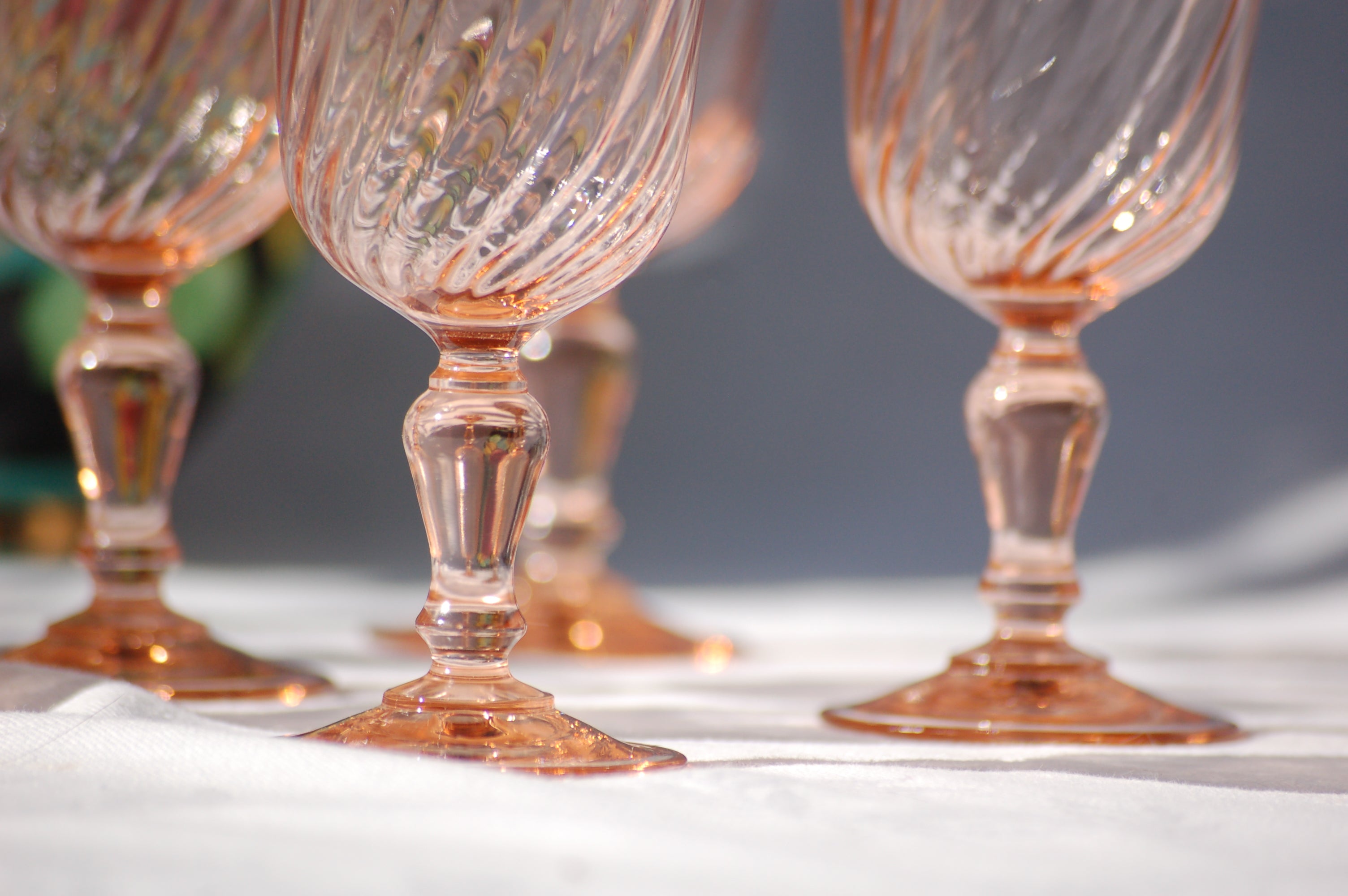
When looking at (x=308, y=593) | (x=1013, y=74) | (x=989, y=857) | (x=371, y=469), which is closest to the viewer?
(x=989, y=857)

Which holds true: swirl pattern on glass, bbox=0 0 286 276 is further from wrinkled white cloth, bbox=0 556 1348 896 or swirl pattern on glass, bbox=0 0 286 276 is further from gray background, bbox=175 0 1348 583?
gray background, bbox=175 0 1348 583

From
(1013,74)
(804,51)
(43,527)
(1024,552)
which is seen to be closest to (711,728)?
(1024,552)

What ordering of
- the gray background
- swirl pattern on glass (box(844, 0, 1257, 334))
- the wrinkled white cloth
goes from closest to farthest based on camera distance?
the wrinkled white cloth → swirl pattern on glass (box(844, 0, 1257, 334)) → the gray background

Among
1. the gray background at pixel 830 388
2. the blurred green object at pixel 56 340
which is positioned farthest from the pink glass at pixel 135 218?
the gray background at pixel 830 388

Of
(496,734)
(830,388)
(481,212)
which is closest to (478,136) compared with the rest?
(481,212)

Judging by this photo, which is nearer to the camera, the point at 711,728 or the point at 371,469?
the point at 711,728

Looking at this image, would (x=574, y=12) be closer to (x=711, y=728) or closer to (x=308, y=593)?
(x=711, y=728)

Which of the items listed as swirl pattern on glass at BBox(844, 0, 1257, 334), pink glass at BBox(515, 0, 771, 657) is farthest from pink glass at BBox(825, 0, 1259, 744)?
pink glass at BBox(515, 0, 771, 657)
